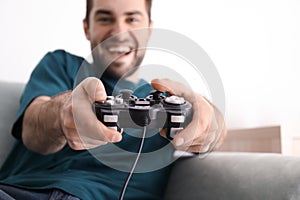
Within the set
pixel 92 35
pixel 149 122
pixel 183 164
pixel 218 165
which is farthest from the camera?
pixel 92 35

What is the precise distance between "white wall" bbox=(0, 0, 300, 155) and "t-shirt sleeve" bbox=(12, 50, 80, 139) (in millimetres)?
330

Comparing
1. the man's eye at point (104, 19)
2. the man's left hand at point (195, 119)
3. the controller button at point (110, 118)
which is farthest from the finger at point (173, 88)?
the man's eye at point (104, 19)

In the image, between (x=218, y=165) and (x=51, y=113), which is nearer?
(x=51, y=113)

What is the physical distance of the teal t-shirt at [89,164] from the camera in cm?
83

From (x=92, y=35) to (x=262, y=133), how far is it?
60 centimetres

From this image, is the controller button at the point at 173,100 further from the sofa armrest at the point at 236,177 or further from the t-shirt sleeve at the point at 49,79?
the t-shirt sleeve at the point at 49,79

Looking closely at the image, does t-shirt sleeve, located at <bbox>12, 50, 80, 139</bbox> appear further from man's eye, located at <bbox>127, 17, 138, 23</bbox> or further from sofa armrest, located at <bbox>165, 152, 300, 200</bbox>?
sofa armrest, located at <bbox>165, 152, 300, 200</bbox>

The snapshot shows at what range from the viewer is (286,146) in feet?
4.09

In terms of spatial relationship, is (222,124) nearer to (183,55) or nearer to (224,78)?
(183,55)

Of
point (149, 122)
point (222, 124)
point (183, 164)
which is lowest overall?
point (183, 164)

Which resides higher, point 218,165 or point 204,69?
point 204,69

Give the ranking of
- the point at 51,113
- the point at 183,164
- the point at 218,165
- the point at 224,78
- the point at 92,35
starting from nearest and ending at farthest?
the point at 51,113 < the point at 218,165 < the point at 183,164 < the point at 92,35 < the point at 224,78

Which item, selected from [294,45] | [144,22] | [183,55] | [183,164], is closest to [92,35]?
[144,22]

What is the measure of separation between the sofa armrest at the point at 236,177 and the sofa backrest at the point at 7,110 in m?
0.42
